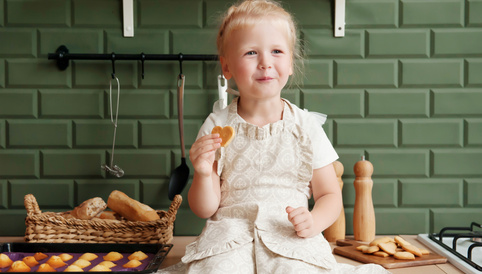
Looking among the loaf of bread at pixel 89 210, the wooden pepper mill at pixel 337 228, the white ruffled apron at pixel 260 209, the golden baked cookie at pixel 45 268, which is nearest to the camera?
the white ruffled apron at pixel 260 209

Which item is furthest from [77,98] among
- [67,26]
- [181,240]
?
[181,240]

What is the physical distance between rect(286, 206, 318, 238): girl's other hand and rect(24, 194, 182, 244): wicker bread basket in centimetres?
41

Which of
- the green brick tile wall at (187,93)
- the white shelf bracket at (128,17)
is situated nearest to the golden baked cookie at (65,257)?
the green brick tile wall at (187,93)

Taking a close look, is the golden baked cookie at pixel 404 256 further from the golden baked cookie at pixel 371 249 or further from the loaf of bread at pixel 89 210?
the loaf of bread at pixel 89 210

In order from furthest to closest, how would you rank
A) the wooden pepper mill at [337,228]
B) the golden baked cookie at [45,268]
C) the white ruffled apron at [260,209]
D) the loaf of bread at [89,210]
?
1. the wooden pepper mill at [337,228]
2. the loaf of bread at [89,210]
3. the golden baked cookie at [45,268]
4. the white ruffled apron at [260,209]

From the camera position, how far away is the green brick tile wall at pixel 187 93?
1430 millimetres

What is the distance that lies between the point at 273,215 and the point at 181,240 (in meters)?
0.48

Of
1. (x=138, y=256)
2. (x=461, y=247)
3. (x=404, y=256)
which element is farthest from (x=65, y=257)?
(x=461, y=247)

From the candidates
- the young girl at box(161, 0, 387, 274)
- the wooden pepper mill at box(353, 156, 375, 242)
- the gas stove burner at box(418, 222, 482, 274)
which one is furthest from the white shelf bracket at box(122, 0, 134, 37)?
the gas stove burner at box(418, 222, 482, 274)

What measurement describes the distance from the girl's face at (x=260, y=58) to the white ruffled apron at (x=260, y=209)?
0.34ft

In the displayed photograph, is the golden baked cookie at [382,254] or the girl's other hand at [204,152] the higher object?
the girl's other hand at [204,152]

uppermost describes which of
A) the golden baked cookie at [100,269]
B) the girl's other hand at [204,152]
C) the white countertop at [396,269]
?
the girl's other hand at [204,152]

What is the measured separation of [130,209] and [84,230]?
0.42 ft

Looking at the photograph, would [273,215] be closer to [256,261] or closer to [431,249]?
[256,261]
